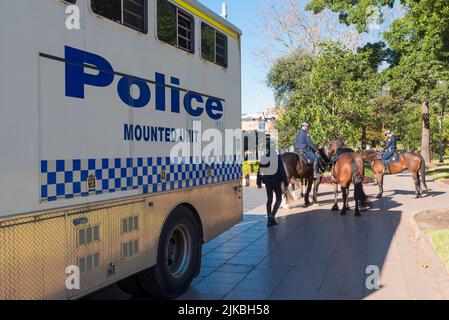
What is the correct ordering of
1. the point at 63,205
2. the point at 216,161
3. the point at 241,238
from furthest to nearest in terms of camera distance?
the point at 241,238 → the point at 216,161 → the point at 63,205

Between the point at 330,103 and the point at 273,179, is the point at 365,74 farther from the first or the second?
the point at 273,179

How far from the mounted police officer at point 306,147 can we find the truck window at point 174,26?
8.20 meters

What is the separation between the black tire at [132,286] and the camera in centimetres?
603

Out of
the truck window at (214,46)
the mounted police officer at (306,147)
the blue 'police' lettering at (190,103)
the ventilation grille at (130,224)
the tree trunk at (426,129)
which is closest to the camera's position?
the ventilation grille at (130,224)

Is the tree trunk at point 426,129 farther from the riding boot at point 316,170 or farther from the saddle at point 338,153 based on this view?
the saddle at point 338,153

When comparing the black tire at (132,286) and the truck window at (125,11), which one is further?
the black tire at (132,286)

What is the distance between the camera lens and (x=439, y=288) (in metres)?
6.50

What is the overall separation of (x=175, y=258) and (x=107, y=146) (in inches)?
88.8

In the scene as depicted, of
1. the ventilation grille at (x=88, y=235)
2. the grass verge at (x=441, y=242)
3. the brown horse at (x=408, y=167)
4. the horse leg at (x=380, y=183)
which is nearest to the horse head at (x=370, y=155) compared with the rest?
the brown horse at (x=408, y=167)

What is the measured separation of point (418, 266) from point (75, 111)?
593 cm

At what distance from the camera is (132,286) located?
6102 mm
